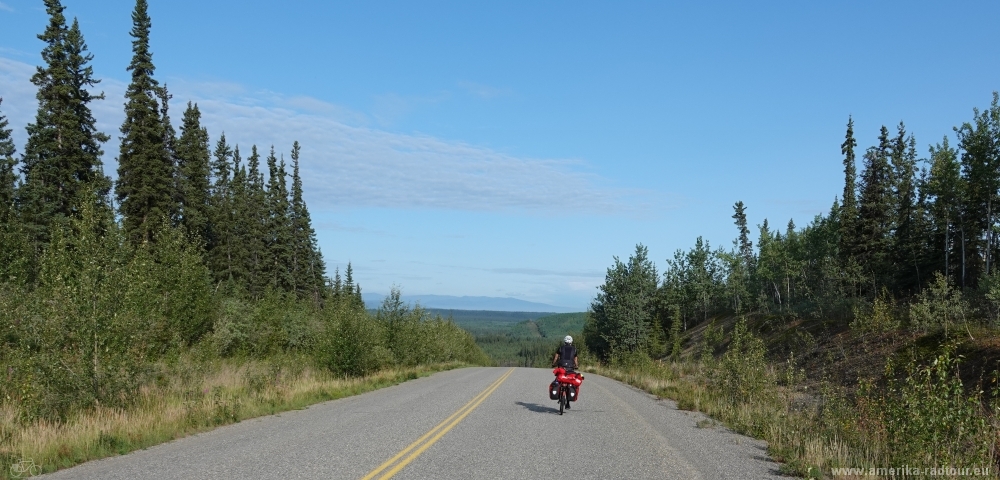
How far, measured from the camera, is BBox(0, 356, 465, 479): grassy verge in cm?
977

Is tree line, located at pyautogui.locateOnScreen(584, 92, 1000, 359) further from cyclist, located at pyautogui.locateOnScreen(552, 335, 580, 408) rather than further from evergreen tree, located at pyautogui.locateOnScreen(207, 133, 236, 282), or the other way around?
evergreen tree, located at pyautogui.locateOnScreen(207, 133, 236, 282)

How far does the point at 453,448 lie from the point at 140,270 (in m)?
11.1

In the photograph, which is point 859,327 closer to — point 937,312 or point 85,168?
point 937,312

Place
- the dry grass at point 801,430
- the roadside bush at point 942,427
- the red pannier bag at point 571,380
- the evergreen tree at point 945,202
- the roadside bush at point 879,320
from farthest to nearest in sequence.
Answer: the evergreen tree at point 945,202 → the roadside bush at point 879,320 → the red pannier bag at point 571,380 → the dry grass at point 801,430 → the roadside bush at point 942,427

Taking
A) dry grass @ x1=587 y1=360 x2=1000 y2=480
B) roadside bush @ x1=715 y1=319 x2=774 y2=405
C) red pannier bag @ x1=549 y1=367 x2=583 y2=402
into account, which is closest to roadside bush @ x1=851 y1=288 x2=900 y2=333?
roadside bush @ x1=715 y1=319 x2=774 y2=405

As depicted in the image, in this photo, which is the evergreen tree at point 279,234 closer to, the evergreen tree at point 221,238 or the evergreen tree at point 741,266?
the evergreen tree at point 221,238

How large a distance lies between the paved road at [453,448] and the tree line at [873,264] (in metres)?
13.1

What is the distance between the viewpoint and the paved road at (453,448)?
342 inches

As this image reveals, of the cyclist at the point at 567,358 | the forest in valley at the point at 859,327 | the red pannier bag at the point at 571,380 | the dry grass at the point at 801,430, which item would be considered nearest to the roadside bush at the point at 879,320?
the forest in valley at the point at 859,327

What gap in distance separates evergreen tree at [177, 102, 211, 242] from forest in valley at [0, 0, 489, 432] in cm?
22

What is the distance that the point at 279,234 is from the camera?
78.6 m

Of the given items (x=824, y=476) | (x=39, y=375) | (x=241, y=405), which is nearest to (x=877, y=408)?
(x=824, y=476)

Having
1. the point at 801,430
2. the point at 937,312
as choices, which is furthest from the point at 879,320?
the point at 801,430

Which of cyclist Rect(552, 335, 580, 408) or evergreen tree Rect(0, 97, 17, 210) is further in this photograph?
evergreen tree Rect(0, 97, 17, 210)
